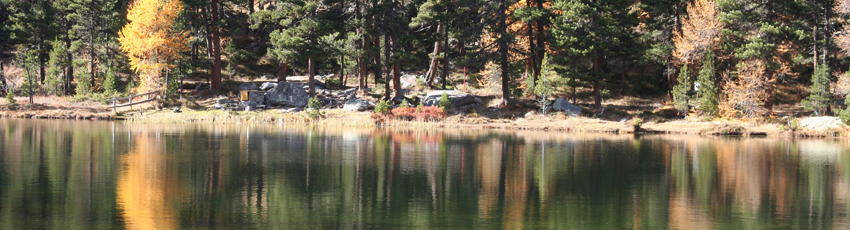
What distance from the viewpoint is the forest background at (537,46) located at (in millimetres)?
47625

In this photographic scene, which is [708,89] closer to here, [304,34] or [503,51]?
[503,51]

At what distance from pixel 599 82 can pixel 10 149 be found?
36.7 m

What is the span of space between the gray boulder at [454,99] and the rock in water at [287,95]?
9.27 m

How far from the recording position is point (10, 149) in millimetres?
28594

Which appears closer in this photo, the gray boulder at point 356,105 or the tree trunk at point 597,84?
the tree trunk at point 597,84

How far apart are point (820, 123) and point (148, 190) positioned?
41.3m

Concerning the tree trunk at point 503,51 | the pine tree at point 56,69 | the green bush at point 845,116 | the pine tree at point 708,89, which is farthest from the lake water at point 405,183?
the pine tree at point 56,69

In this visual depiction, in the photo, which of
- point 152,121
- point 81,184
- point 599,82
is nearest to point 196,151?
point 81,184

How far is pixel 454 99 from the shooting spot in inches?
2078

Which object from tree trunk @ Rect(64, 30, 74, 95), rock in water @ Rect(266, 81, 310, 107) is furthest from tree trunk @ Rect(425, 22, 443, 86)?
tree trunk @ Rect(64, 30, 74, 95)

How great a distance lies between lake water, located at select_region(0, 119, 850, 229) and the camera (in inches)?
670

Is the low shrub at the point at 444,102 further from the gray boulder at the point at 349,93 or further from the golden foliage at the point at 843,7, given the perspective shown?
the golden foliage at the point at 843,7

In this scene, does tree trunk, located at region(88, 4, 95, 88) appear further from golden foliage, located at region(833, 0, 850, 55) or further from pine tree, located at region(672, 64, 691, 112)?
golden foliage, located at region(833, 0, 850, 55)

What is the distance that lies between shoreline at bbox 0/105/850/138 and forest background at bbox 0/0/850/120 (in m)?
2.00
